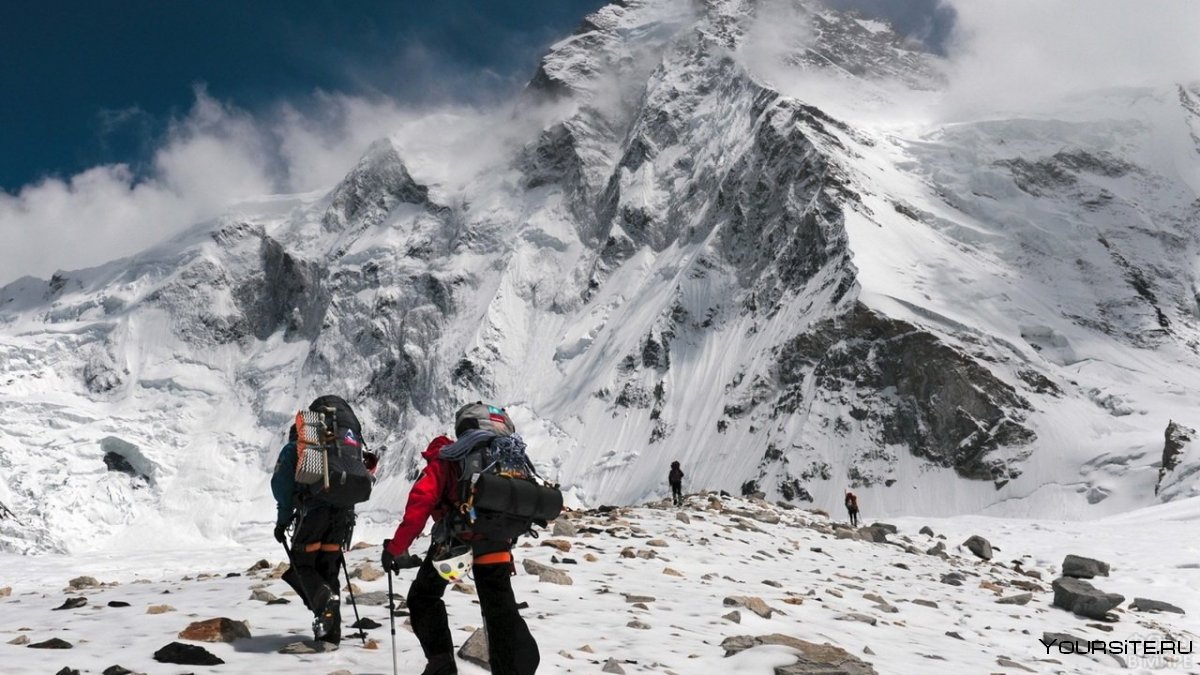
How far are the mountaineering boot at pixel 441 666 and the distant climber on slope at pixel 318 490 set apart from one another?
1606 mm

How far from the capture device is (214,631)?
28.1ft

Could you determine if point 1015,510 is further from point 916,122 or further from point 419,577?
point 916,122

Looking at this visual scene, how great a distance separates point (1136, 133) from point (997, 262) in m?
64.4

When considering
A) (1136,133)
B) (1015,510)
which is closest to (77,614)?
(1015,510)

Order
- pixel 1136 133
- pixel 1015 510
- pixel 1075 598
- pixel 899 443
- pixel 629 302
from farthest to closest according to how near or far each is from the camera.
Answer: pixel 629 302, pixel 1136 133, pixel 899 443, pixel 1015 510, pixel 1075 598

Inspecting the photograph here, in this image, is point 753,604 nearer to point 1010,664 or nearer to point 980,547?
point 1010,664

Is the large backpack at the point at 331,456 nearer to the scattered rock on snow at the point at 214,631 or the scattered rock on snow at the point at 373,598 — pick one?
the scattered rock on snow at the point at 214,631

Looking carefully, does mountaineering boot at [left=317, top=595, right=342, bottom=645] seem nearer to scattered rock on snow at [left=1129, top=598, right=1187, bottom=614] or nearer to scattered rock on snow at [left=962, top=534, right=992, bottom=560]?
scattered rock on snow at [left=1129, top=598, right=1187, bottom=614]

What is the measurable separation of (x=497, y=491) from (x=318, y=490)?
262 cm

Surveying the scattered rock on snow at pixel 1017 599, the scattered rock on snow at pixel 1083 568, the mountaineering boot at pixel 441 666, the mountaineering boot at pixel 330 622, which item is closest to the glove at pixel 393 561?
the mountaineering boot at pixel 441 666

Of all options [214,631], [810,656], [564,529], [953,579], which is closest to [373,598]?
[214,631]

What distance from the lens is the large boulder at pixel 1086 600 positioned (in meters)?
15.3

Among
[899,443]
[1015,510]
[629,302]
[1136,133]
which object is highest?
[1136,133]

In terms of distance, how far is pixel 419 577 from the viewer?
7.68 meters
